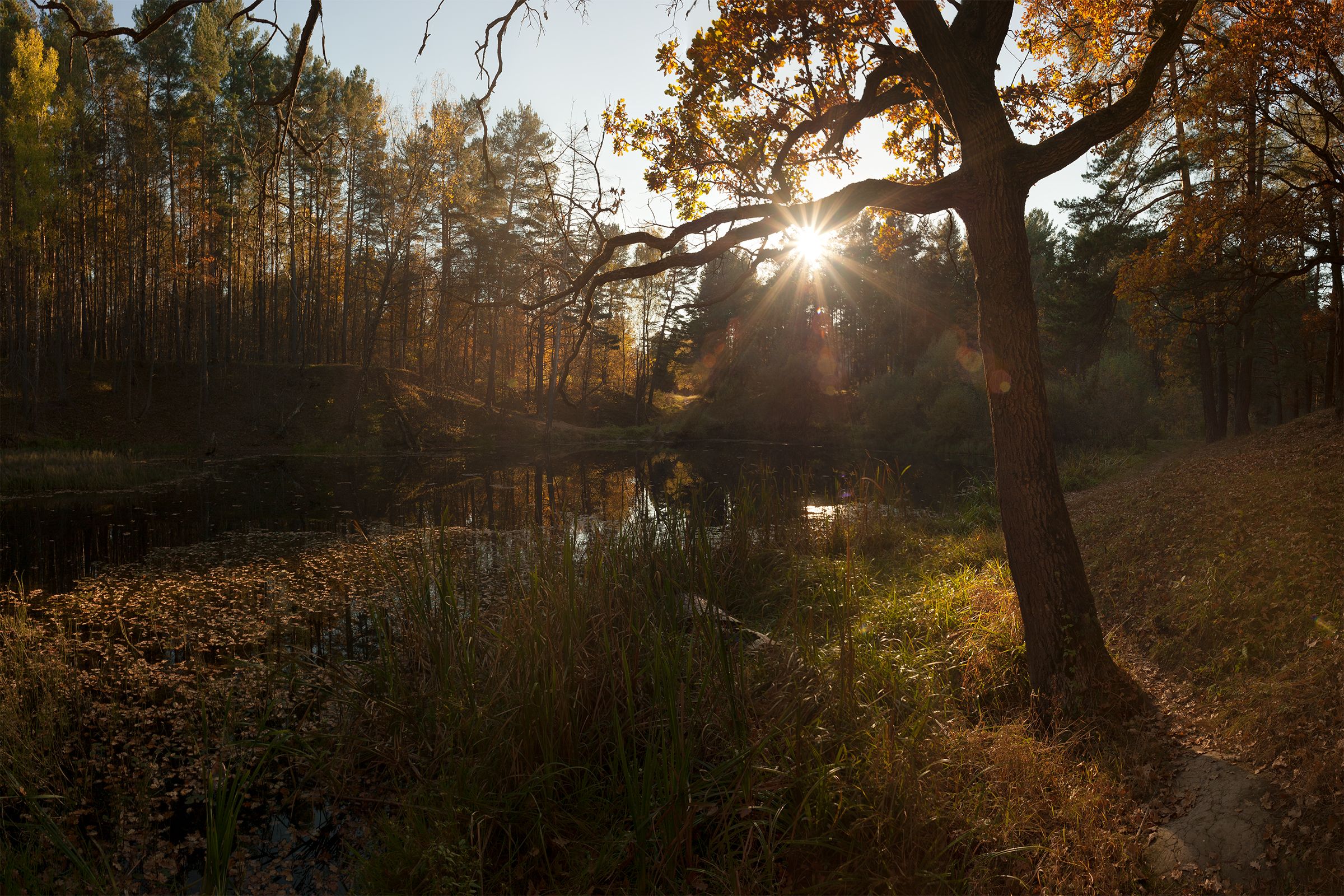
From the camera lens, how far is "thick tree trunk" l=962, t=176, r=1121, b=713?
13.4ft

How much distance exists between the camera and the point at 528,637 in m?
3.49

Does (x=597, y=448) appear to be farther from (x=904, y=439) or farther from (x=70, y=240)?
(x=70, y=240)

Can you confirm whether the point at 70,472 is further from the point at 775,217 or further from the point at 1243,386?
the point at 1243,386

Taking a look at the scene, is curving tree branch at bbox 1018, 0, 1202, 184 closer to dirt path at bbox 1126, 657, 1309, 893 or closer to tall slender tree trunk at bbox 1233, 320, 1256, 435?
dirt path at bbox 1126, 657, 1309, 893

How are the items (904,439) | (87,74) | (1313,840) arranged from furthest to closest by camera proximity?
(904,439), (87,74), (1313,840)

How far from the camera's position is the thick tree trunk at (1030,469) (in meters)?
4.09

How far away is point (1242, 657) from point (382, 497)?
49.9 ft

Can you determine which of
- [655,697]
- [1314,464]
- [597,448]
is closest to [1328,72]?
[1314,464]

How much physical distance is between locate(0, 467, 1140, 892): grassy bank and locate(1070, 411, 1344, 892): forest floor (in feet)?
1.37

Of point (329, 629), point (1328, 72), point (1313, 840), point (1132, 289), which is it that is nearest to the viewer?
point (1313, 840)

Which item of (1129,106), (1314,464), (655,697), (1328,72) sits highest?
(1328,72)

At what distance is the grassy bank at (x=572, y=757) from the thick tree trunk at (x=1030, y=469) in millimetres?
512

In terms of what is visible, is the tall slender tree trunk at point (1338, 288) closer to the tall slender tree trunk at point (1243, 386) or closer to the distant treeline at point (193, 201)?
the tall slender tree trunk at point (1243, 386)

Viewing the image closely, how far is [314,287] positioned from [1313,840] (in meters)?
38.6
